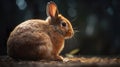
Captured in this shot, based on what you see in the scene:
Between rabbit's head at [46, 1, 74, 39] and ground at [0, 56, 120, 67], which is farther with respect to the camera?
rabbit's head at [46, 1, 74, 39]

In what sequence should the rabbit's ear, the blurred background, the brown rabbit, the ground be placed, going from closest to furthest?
the ground
the brown rabbit
the rabbit's ear
the blurred background

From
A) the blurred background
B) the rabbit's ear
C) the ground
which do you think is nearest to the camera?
the ground

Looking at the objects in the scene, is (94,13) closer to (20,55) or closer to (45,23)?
(45,23)

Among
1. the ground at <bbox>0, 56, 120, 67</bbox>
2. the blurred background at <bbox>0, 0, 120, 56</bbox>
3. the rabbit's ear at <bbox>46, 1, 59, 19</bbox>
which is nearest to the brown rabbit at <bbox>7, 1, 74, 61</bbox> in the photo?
the rabbit's ear at <bbox>46, 1, 59, 19</bbox>

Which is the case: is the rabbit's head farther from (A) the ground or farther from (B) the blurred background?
(B) the blurred background

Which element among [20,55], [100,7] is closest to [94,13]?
[100,7]

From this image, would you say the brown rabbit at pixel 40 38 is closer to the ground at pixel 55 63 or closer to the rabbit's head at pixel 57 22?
the rabbit's head at pixel 57 22
